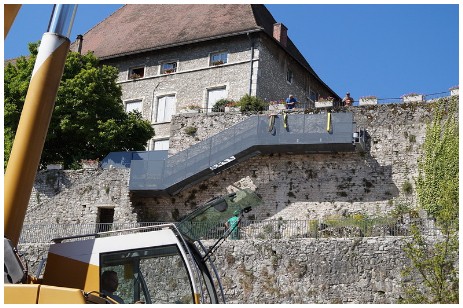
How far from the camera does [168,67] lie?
117 ft

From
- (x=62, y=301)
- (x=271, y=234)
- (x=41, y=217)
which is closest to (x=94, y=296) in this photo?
(x=62, y=301)

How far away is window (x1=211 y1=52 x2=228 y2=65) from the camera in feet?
113

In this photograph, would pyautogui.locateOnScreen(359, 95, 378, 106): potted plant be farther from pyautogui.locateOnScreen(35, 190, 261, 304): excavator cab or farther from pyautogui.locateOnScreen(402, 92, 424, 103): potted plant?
pyautogui.locateOnScreen(35, 190, 261, 304): excavator cab

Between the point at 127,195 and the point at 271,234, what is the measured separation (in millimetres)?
7033

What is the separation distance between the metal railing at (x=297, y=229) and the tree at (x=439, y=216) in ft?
2.01

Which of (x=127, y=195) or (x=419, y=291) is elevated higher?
(x=127, y=195)

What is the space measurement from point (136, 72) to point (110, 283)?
95.7 feet

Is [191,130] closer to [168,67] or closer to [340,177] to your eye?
[340,177]

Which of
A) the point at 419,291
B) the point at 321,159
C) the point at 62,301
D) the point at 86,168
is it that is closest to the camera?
the point at 62,301

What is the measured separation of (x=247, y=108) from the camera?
1145 inches

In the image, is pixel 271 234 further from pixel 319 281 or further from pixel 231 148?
pixel 231 148

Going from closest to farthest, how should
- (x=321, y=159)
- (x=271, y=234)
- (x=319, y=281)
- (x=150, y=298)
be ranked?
(x=150, y=298), (x=319, y=281), (x=271, y=234), (x=321, y=159)

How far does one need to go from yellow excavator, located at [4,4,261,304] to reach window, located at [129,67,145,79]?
27.6 meters

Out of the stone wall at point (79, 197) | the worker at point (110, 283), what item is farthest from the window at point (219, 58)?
the worker at point (110, 283)
